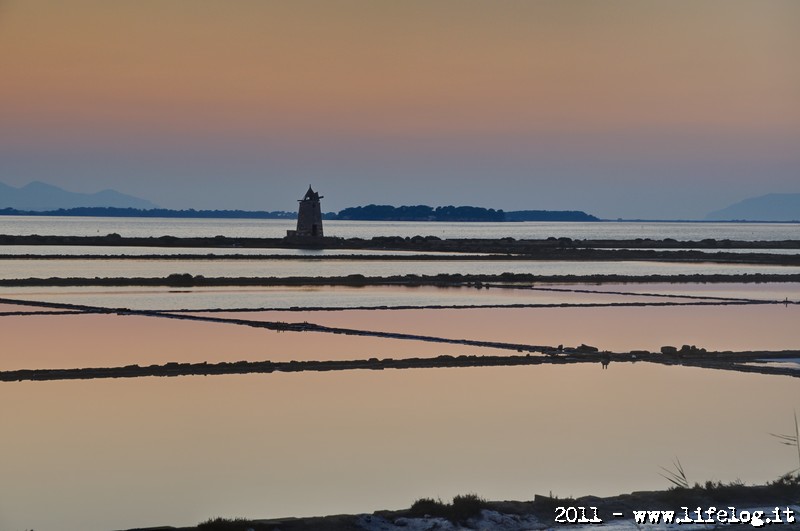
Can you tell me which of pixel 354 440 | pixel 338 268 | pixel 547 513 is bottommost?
pixel 547 513

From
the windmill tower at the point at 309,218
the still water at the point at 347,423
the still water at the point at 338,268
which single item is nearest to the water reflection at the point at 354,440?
the still water at the point at 347,423

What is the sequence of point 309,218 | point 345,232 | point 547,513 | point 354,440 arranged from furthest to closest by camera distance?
point 345,232
point 309,218
point 354,440
point 547,513

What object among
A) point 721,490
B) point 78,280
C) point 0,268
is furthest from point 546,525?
point 0,268

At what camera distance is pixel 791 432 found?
31.1 ft

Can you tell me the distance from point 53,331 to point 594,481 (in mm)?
10587

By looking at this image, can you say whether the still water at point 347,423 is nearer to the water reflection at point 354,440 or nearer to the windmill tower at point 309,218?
the water reflection at point 354,440

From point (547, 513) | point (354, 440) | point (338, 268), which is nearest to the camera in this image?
point (547, 513)

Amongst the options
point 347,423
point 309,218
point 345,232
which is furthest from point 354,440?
point 345,232

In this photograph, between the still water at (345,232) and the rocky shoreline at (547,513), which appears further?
the still water at (345,232)

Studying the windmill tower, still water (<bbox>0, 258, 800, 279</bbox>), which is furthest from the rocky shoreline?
the windmill tower

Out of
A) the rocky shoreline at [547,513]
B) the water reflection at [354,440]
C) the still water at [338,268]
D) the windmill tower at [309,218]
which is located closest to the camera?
the rocky shoreline at [547,513]

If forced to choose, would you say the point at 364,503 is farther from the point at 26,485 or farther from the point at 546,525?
the point at 26,485

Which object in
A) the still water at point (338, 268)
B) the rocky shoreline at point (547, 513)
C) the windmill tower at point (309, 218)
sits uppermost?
the windmill tower at point (309, 218)

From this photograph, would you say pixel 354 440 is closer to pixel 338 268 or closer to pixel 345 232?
pixel 338 268
